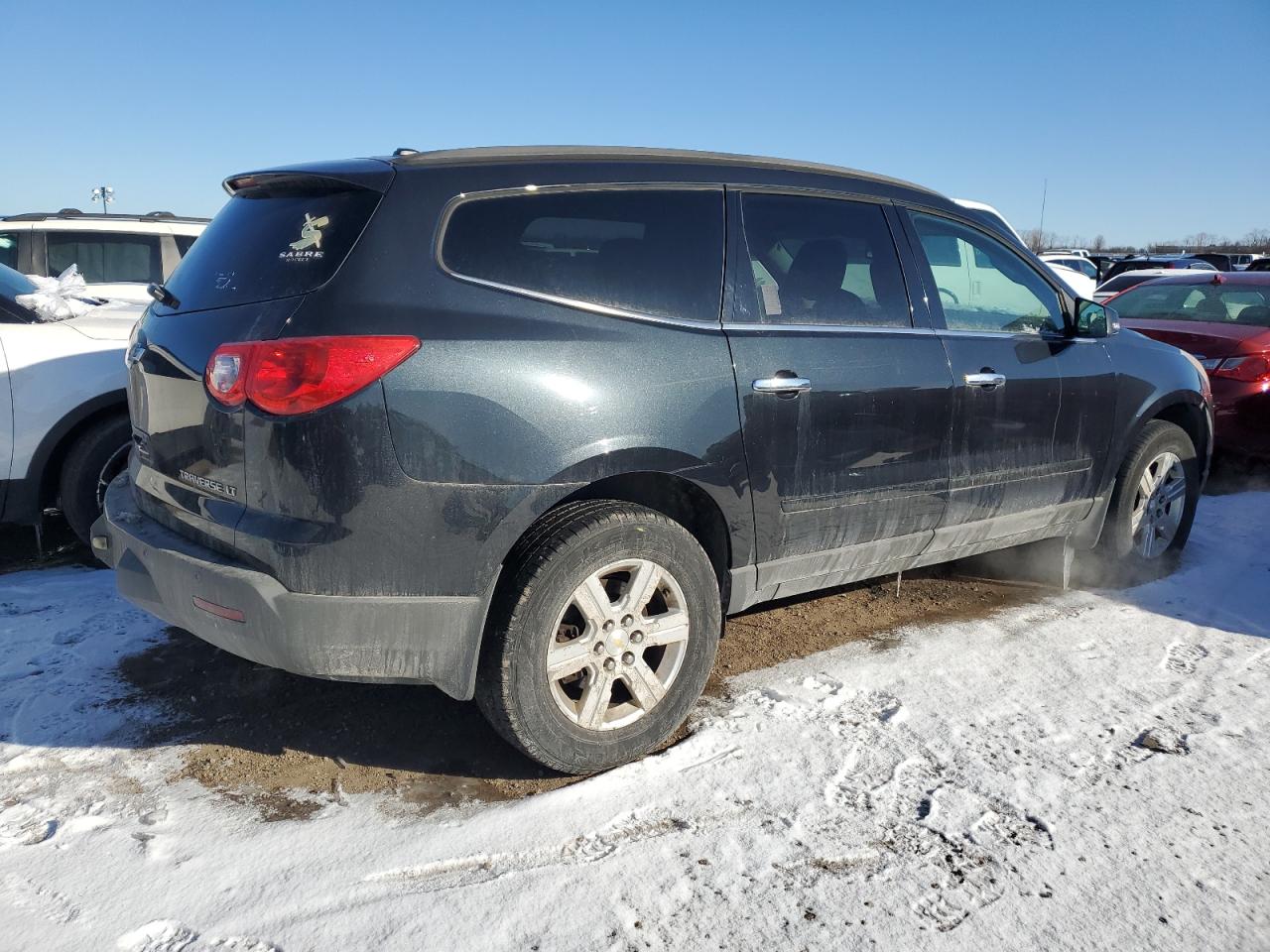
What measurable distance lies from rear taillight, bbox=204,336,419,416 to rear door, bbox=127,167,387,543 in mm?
70

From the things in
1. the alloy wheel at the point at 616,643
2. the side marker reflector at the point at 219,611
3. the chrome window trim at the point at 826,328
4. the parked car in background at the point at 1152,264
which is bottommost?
the alloy wheel at the point at 616,643

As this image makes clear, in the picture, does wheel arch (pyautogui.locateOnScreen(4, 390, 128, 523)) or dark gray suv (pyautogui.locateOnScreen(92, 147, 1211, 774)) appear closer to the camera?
dark gray suv (pyautogui.locateOnScreen(92, 147, 1211, 774))

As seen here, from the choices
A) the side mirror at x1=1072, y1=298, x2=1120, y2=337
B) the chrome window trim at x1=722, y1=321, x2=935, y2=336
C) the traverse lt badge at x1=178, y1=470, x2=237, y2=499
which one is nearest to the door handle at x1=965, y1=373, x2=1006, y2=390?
the chrome window trim at x1=722, y1=321, x2=935, y2=336

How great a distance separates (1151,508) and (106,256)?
28.2 feet

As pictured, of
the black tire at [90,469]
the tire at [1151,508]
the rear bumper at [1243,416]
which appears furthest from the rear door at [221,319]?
the rear bumper at [1243,416]

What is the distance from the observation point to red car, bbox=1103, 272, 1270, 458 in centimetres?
675

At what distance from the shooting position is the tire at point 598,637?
9.05 ft

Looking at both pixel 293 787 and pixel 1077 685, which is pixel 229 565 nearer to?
pixel 293 787

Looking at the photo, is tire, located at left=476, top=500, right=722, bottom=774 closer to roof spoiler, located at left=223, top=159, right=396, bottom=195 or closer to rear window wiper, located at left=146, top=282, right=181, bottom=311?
roof spoiler, located at left=223, top=159, right=396, bottom=195

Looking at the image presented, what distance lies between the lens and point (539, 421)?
8.80ft

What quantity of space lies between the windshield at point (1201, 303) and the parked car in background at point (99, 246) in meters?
8.15

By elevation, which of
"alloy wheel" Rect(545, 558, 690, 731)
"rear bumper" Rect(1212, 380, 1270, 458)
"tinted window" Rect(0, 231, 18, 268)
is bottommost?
"alloy wheel" Rect(545, 558, 690, 731)

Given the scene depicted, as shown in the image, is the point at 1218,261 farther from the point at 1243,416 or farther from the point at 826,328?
the point at 826,328

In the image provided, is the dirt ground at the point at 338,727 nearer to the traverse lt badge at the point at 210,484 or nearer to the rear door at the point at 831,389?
the rear door at the point at 831,389
